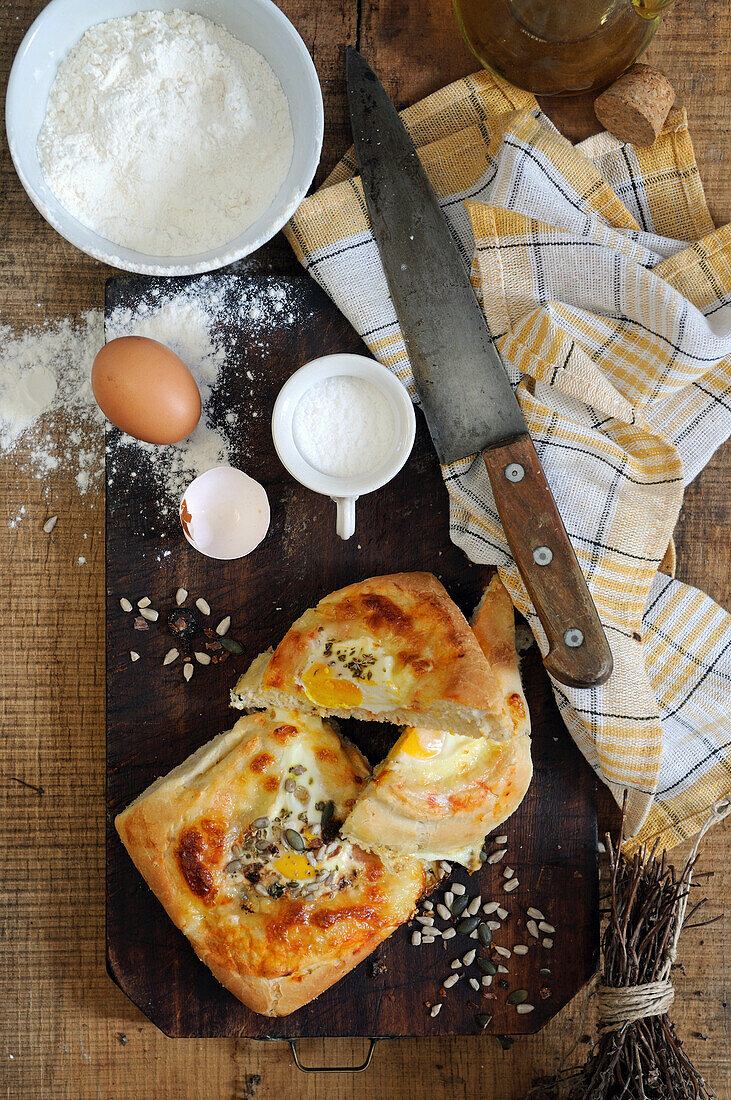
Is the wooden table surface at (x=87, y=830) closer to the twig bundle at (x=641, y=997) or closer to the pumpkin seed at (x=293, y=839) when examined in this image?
the twig bundle at (x=641, y=997)

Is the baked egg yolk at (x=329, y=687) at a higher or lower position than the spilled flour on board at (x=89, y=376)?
lower

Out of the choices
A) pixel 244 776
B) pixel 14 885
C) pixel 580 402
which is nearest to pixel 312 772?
pixel 244 776

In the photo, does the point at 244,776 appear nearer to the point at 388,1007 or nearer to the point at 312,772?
the point at 312,772

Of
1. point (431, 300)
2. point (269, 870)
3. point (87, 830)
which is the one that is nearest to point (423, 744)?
point (269, 870)

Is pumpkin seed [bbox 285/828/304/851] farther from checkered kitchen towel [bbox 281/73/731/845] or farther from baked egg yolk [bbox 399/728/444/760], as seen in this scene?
checkered kitchen towel [bbox 281/73/731/845]

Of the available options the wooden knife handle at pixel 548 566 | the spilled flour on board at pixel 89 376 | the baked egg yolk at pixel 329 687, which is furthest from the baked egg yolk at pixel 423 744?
the spilled flour on board at pixel 89 376

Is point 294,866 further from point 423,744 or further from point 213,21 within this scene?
point 213,21

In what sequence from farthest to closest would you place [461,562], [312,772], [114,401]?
1. [461,562]
2. [312,772]
3. [114,401]

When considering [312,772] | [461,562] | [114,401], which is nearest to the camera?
[114,401]
